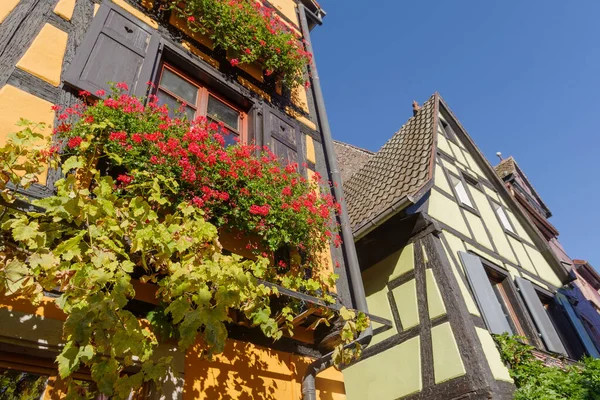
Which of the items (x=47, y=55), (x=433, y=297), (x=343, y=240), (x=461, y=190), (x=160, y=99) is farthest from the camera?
(x=461, y=190)

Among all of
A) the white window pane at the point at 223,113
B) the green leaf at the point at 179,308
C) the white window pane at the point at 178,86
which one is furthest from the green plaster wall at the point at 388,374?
the white window pane at the point at 178,86

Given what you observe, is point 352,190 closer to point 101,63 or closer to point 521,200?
point 101,63

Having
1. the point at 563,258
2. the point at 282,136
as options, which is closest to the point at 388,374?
the point at 282,136

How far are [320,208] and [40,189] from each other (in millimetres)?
2249

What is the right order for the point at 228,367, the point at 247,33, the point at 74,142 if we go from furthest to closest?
1. the point at 247,33
2. the point at 228,367
3. the point at 74,142

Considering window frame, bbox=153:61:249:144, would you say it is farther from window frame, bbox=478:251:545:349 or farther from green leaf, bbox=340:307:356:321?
window frame, bbox=478:251:545:349

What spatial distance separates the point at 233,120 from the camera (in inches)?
203

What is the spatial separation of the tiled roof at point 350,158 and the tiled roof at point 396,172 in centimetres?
397

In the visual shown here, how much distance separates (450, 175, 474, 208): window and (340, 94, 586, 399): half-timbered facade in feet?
0.09

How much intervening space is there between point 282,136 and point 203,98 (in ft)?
3.41

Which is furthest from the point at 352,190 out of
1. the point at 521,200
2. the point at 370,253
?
the point at 521,200

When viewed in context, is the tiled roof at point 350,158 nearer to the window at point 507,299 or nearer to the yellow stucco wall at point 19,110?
the window at point 507,299

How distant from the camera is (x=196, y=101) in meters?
4.84

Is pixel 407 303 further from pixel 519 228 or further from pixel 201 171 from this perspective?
pixel 519 228
